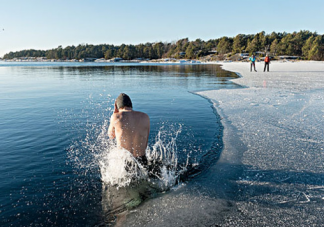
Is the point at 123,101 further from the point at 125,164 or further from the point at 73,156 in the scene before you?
the point at 73,156

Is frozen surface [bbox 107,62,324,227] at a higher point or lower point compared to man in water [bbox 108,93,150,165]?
lower

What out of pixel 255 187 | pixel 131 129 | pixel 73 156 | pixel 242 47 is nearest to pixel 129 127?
pixel 131 129

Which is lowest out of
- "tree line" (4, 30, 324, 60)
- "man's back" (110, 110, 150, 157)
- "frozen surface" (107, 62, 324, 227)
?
"frozen surface" (107, 62, 324, 227)

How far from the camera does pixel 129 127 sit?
418 cm

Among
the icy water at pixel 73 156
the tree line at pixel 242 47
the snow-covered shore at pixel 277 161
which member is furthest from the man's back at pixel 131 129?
the tree line at pixel 242 47

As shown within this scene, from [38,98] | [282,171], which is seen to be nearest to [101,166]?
[282,171]

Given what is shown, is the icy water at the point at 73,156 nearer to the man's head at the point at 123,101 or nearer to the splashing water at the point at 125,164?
the splashing water at the point at 125,164

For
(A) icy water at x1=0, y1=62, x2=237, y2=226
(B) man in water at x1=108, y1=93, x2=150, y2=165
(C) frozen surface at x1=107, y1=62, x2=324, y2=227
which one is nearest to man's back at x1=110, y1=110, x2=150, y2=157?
(B) man in water at x1=108, y1=93, x2=150, y2=165

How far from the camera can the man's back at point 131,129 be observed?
4180mm

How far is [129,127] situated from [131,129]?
6cm

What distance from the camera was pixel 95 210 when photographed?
345 centimetres

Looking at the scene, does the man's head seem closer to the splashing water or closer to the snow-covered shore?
the splashing water

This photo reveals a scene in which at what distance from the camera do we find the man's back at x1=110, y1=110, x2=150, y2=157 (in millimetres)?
4180

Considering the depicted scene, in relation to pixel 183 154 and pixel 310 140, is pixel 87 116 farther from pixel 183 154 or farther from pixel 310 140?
pixel 310 140
